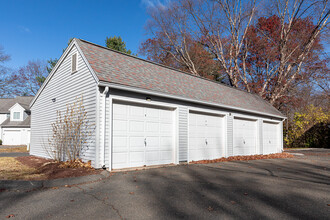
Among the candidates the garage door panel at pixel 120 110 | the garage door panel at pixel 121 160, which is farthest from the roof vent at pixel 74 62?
the garage door panel at pixel 121 160

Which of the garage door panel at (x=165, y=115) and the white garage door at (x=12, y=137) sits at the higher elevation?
the garage door panel at (x=165, y=115)

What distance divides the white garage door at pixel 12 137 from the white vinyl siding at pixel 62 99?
65.8 feet

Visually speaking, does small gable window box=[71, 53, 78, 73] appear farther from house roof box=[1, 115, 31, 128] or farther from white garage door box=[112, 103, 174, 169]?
house roof box=[1, 115, 31, 128]

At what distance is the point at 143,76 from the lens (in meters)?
9.52

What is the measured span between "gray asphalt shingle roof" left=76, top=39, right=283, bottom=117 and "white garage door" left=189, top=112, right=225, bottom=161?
0.86 meters

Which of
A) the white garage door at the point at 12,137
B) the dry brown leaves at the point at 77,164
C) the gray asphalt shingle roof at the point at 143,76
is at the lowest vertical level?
the white garage door at the point at 12,137

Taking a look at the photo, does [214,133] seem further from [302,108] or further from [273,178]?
[302,108]

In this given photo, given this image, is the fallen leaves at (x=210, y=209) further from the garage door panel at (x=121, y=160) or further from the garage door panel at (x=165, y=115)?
the garage door panel at (x=165, y=115)

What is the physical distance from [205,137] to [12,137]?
92.6ft

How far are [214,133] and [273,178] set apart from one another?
15.5 feet

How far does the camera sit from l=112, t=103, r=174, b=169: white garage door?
25.8ft

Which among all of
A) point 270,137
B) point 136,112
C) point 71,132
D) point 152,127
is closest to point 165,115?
point 152,127

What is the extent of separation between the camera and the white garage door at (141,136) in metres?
7.88

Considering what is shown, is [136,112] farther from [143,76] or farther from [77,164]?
[77,164]
